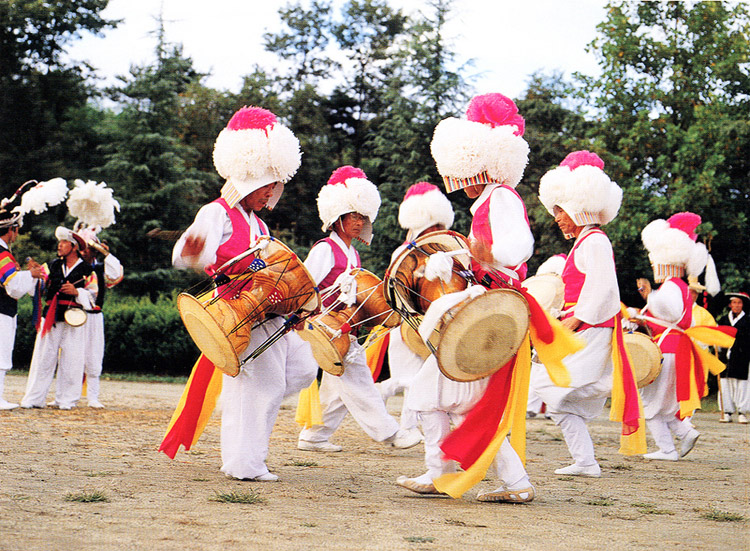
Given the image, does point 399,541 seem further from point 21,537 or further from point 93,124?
point 93,124

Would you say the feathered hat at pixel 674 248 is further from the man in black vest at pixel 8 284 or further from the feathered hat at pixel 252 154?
the man in black vest at pixel 8 284

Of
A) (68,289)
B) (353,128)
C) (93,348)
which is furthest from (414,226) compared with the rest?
(353,128)

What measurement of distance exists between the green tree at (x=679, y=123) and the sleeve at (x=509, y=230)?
46.0 ft

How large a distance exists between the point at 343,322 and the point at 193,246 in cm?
222

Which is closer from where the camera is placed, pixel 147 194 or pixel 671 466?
pixel 671 466

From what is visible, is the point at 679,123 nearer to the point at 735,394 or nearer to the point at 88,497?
the point at 735,394

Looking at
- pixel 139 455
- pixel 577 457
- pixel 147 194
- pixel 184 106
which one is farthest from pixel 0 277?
pixel 184 106

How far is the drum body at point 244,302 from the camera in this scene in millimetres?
5160

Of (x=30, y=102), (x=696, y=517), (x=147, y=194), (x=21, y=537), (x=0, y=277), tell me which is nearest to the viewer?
(x=21, y=537)

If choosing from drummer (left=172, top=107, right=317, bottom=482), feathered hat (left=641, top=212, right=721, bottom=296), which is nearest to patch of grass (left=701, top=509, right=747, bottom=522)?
drummer (left=172, top=107, right=317, bottom=482)

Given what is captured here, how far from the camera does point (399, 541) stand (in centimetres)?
389

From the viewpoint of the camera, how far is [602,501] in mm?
5320

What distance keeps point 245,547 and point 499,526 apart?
1407 millimetres

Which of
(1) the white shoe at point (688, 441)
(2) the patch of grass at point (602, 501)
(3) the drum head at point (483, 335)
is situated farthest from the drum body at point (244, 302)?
(1) the white shoe at point (688, 441)
